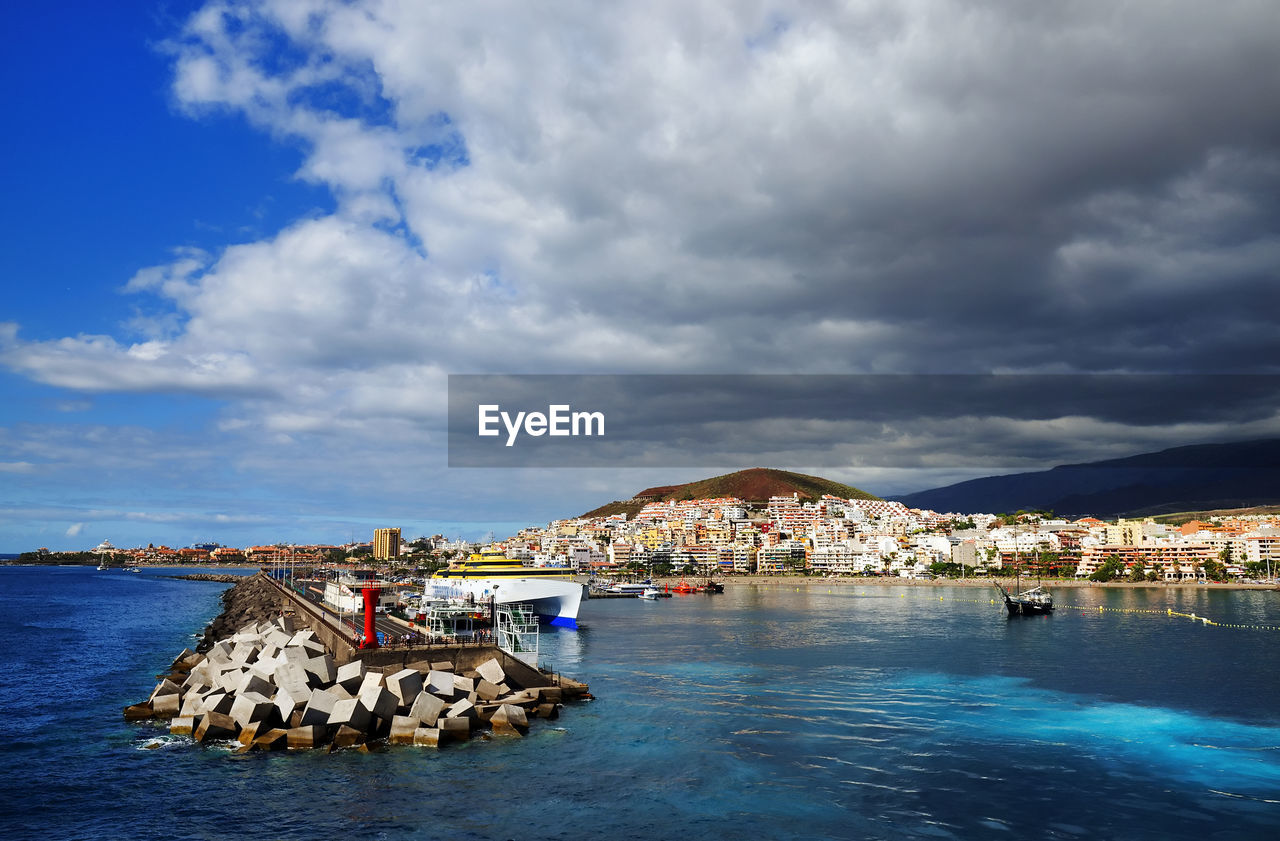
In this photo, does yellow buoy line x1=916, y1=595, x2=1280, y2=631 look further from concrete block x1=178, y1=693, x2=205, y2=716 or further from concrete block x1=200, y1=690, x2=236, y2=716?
concrete block x1=178, y1=693, x2=205, y2=716

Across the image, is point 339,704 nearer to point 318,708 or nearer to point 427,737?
point 318,708

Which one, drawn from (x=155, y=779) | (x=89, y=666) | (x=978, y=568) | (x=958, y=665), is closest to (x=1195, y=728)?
(x=958, y=665)

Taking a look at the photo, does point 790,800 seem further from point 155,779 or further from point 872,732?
point 155,779

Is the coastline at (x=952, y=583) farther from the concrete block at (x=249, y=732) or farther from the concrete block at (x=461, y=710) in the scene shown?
the concrete block at (x=249, y=732)

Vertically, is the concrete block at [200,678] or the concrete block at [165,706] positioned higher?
the concrete block at [200,678]

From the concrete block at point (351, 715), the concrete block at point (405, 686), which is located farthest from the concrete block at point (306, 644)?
the concrete block at point (351, 715)

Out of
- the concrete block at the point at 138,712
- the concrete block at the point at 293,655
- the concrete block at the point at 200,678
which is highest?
the concrete block at the point at 293,655

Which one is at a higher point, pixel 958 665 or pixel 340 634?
pixel 340 634
